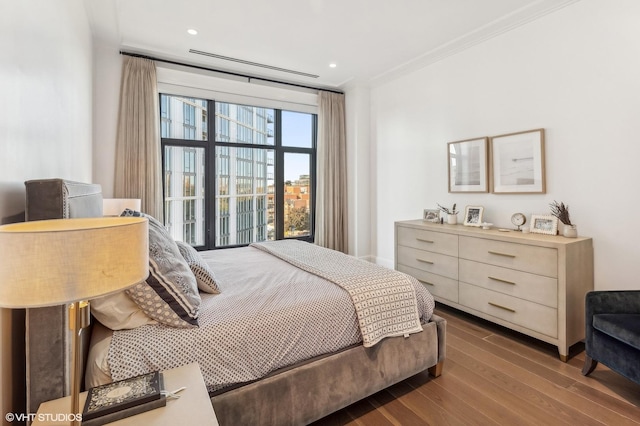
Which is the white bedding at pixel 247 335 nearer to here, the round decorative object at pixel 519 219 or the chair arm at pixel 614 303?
the chair arm at pixel 614 303

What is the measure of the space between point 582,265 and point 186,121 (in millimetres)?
4352

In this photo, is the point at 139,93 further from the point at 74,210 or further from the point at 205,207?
the point at 74,210

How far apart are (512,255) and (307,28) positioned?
274 centimetres

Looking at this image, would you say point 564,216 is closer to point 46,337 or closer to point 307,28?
point 307,28

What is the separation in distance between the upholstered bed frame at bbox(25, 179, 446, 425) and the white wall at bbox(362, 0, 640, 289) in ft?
5.34

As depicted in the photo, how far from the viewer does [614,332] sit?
182cm

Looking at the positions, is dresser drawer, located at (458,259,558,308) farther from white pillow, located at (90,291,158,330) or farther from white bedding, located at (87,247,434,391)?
white pillow, located at (90,291,158,330)

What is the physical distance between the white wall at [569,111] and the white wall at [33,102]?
137 inches

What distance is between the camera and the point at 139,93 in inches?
137

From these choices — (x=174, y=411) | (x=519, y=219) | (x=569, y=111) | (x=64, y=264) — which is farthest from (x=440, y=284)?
(x=64, y=264)

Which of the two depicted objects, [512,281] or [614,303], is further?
[512,281]

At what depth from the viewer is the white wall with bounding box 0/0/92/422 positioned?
100cm

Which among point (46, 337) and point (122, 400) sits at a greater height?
point (46, 337)

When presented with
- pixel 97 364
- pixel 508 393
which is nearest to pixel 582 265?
pixel 508 393
